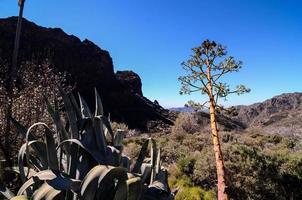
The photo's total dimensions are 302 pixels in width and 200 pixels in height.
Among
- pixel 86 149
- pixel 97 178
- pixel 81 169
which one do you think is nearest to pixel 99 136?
pixel 86 149

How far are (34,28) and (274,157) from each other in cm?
6588

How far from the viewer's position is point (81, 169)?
9.21 feet

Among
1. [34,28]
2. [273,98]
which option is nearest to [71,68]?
[34,28]

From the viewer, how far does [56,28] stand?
3024 inches

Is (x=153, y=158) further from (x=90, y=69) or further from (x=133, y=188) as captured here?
(x=90, y=69)

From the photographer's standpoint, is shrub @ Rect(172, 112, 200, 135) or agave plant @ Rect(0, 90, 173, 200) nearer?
agave plant @ Rect(0, 90, 173, 200)

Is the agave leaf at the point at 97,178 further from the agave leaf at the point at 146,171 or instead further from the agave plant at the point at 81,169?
the agave leaf at the point at 146,171

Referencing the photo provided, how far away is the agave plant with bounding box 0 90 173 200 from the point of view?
249 centimetres

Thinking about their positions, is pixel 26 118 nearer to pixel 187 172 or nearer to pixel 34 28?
pixel 187 172

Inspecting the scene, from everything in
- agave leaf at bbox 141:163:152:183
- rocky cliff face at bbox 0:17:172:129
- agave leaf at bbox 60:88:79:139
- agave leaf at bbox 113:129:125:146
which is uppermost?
rocky cliff face at bbox 0:17:172:129

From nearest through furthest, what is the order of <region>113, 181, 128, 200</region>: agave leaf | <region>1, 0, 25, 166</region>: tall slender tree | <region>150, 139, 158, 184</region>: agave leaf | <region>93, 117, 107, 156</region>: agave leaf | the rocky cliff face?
<region>113, 181, 128, 200</region>: agave leaf
<region>93, 117, 107, 156</region>: agave leaf
<region>150, 139, 158, 184</region>: agave leaf
<region>1, 0, 25, 166</region>: tall slender tree
the rocky cliff face

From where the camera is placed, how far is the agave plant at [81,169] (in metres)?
2.49

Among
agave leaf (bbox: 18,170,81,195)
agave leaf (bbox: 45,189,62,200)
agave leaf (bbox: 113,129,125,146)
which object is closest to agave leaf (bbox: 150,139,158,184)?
agave leaf (bbox: 113,129,125,146)

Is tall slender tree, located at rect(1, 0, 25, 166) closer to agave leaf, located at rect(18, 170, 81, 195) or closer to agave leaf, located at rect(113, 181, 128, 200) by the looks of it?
agave leaf, located at rect(18, 170, 81, 195)
